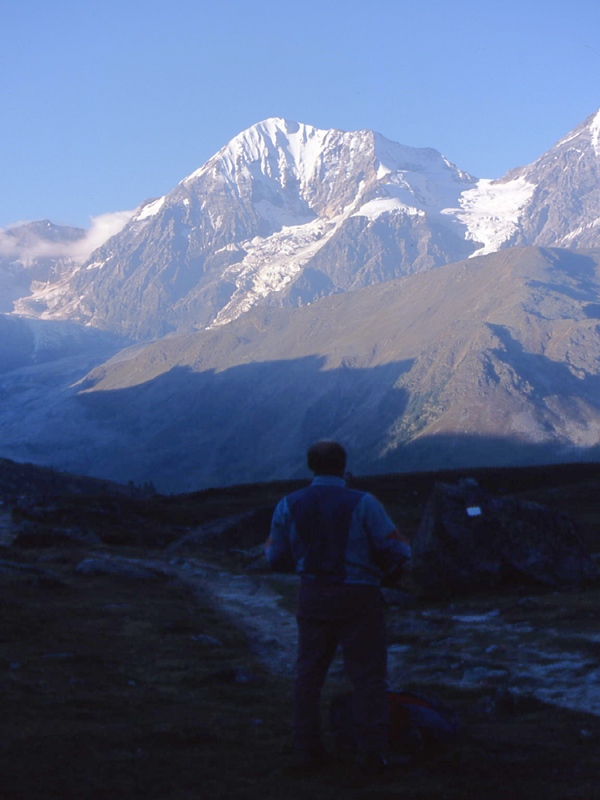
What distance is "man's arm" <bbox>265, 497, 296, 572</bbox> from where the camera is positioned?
10.5 meters

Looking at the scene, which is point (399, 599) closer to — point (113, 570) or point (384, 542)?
point (113, 570)

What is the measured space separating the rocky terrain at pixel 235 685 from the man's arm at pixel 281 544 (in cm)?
234

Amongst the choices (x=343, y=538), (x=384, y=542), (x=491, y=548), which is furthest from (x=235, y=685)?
(x=491, y=548)

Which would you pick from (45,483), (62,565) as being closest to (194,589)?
(62,565)

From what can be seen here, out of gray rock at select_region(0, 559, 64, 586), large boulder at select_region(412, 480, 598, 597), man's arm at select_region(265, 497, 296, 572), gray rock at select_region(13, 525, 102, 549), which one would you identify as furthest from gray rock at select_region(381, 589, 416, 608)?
gray rock at select_region(13, 525, 102, 549)

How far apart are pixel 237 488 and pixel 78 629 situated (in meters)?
75.5

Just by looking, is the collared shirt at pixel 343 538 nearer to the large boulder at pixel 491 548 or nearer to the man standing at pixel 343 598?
the man standing at pixel 343 598

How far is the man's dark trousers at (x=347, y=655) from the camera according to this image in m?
9.84

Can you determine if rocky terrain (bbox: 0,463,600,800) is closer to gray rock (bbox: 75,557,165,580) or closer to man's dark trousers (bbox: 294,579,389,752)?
gray rock (bbox: 75,557,165,580)

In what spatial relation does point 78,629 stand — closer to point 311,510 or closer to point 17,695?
point 17,695

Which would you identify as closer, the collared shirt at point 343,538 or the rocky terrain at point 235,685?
the rocky terrain at point 235,685

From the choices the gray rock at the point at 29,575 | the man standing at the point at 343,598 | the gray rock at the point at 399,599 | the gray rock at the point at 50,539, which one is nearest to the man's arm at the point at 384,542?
the man standing at the point at 343,598

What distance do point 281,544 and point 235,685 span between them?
5.56m

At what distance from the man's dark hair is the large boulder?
47.0 ft
